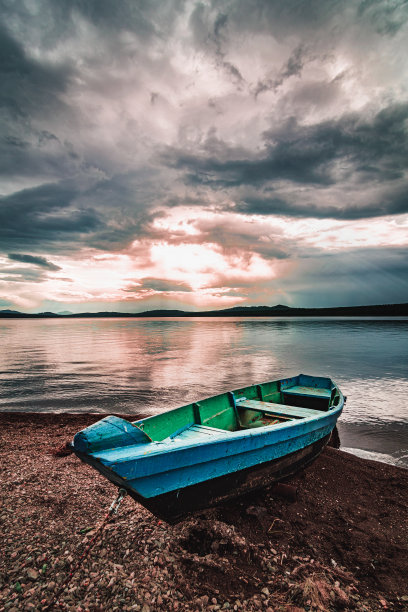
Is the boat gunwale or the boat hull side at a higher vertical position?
the boat gunwale

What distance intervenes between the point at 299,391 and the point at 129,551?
8005 millimetres

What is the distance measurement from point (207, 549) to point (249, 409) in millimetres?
4259

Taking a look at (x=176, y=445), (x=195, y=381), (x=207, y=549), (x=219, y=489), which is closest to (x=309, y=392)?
(x=219, y=489)

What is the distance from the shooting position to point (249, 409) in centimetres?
899

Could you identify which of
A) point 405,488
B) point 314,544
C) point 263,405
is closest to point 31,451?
point 263,405

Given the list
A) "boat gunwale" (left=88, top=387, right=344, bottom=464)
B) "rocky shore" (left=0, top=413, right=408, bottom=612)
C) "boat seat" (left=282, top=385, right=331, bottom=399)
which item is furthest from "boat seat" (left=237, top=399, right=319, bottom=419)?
"boat gunwale" (left=88, top=387, right=344, bottom=464)

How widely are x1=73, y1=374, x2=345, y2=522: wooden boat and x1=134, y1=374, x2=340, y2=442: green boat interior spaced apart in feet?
0.09

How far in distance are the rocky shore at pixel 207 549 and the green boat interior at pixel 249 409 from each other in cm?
158

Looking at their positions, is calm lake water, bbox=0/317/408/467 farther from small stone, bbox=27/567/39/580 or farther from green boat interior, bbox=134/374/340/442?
small stone, bbox=27/567/39/580

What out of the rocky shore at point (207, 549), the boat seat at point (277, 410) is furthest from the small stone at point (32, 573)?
the boat seat at point (277, 410)

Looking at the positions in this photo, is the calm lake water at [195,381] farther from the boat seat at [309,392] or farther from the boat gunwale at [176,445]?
the boat gunwale at [176,445]

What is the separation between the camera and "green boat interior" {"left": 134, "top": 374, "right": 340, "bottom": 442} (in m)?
6.74

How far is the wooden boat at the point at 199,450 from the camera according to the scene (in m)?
4.34

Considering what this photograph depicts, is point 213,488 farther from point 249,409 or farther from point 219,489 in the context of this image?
point 249,409
